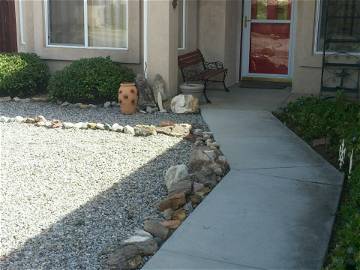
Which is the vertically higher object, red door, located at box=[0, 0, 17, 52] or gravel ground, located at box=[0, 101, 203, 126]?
red door, located at box=[0, 0, 17, 52]

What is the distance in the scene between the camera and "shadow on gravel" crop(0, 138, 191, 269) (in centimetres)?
368

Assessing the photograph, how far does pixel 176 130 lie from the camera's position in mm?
7242

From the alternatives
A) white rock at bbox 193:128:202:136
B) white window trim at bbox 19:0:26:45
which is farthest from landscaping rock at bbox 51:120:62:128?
white window trim at bbox 19:0:26:45

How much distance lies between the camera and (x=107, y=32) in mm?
9875

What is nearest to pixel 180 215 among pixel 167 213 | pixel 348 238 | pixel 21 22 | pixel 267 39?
pixel 167 213

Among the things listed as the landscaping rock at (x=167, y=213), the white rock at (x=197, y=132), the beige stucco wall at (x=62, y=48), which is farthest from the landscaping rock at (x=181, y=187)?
the beige stucco wall at (x=62, y=48)

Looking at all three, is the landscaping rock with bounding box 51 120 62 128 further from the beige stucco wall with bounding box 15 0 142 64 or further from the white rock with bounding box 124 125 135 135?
the beige stucco wall with bounding box 15 0 142 64

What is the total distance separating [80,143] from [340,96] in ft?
12.3

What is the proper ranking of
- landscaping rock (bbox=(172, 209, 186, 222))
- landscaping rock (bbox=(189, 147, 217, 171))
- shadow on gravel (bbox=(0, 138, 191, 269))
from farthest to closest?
landscaping rock (bbox=(189, 147, 217, 171)), landscaping rock (bbox=(172, 209, 186, 222)), shadow on gravel (bbox=(0, 138, 191, 269))

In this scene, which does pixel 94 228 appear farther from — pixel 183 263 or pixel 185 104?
pixel 185 104

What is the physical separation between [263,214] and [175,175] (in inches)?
43.3

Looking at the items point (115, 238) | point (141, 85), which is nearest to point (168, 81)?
point (141, 85)

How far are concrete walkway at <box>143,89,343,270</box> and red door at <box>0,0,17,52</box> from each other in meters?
7.78

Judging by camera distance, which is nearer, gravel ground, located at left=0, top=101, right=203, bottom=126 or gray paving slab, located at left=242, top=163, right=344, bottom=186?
gray paving slab, located at left=242, top=163, right=344, bottom=186
